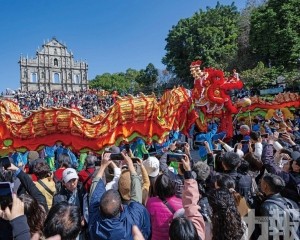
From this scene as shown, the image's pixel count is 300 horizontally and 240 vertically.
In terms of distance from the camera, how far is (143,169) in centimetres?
311

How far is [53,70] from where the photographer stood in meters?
61.5

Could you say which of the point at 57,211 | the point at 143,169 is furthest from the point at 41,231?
the point at 143,169

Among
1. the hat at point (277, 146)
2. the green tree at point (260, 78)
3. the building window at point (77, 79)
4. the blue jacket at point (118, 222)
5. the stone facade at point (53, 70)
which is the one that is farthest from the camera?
the building window at point (77, 79)

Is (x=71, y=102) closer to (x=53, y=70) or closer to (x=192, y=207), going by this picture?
(x=192, y=207)

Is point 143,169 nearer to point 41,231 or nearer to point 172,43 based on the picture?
point 41,231

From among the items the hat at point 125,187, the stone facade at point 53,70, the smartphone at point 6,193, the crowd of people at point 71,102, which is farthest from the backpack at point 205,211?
the stone facade at point 53,70

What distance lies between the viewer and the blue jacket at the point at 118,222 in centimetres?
223

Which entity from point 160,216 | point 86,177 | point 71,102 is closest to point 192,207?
point 160,216

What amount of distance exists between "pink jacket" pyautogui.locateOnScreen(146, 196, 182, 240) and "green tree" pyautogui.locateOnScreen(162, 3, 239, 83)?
79.2ft

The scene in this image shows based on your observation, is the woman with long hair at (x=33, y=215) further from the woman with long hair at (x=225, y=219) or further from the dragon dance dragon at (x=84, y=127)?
the dragon dance dragon at (x=84, y=127)

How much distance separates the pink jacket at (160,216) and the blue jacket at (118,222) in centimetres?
8

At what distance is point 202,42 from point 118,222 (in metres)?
25.4

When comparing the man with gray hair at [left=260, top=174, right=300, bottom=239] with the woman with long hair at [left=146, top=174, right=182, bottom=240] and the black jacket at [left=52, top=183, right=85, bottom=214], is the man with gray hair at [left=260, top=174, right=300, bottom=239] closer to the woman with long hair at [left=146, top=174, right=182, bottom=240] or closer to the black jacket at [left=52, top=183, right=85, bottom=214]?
the woman with long hair at [left=146, top=174, right=182, bottom=240]

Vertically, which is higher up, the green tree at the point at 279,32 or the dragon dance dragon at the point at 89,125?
the green tree at the point at 279,32
